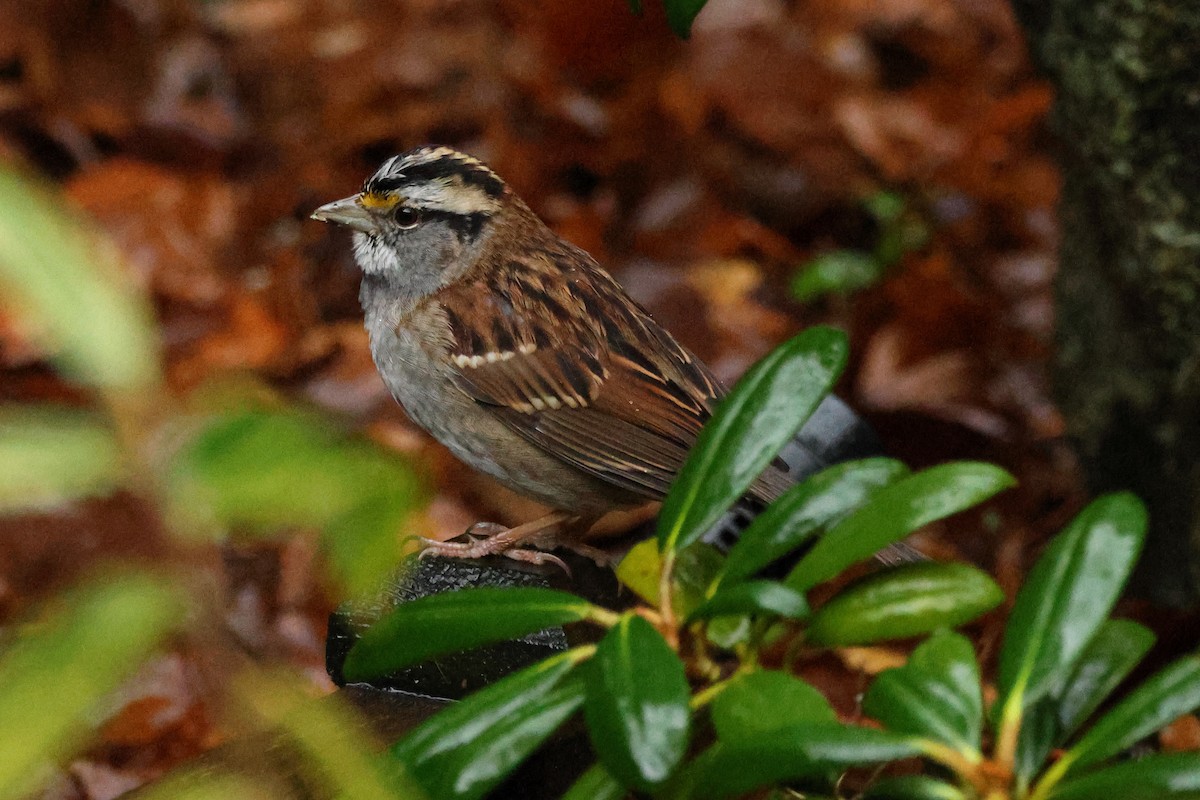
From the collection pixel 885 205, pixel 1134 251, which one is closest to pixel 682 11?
pixel 1134 251

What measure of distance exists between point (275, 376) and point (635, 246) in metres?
1.60

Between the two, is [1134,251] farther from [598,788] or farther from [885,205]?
[598,788]

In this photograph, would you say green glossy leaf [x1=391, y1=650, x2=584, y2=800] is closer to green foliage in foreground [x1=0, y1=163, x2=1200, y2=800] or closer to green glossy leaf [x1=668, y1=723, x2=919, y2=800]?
green foliage in foreground [x1=0, y1=163, x2=1200, y2=800]

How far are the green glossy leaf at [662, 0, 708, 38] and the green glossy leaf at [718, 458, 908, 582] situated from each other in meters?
0.58

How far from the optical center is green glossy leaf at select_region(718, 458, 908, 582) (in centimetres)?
159

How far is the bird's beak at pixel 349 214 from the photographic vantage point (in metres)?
2.67

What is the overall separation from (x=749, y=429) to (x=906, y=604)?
288mm

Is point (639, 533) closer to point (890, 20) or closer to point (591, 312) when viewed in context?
point (591, 312)

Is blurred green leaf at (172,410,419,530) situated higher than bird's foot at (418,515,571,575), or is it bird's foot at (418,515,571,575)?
blurred green leaf at (172,410,419,530)

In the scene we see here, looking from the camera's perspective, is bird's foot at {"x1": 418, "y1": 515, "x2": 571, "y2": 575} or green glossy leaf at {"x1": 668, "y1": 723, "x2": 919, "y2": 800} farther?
bird's foot at {"x1": 418, "y1": 515, "x2": 571, "y2": 575}

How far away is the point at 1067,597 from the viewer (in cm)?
150

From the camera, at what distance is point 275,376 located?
4.21 metres

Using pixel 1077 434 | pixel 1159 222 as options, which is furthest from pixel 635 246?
pixel 1159 222

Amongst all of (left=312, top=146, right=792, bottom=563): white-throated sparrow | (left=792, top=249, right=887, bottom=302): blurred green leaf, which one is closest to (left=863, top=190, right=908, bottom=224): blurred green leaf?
(left=792, top=249, right=887, bottom=302): blurred green leaf
